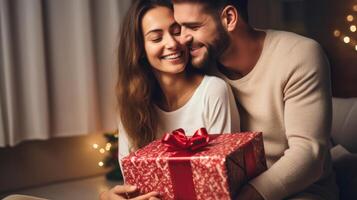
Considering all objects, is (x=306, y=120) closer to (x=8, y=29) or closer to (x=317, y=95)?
(x=317, y=95)

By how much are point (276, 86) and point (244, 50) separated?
134 mm

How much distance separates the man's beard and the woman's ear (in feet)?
0.05

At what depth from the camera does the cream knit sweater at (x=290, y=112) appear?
3.99 feet

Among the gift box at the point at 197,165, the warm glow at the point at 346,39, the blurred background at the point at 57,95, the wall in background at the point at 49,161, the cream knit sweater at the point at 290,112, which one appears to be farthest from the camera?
the wall in background at the point at 49,161

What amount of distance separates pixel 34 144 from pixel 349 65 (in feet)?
4.28

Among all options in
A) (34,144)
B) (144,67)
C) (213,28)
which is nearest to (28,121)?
(34,144)

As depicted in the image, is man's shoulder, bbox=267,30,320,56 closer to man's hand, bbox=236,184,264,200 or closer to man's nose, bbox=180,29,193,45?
man's nose, bbox=180,29,193,45

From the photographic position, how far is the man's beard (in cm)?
131

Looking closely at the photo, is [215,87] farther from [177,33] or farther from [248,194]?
[248,194]

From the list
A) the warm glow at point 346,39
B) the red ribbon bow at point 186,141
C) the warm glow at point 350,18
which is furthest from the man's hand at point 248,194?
the warm glow at point 350,18

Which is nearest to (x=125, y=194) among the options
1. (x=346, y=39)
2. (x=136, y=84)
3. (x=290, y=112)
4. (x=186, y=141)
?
(x=186, y=141)

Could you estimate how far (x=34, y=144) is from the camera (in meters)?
2.20

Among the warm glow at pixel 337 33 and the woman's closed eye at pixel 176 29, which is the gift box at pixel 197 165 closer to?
the woman's closed eye at pixel 176 29

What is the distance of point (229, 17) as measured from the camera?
1.29 m
